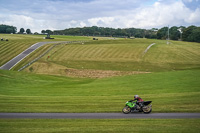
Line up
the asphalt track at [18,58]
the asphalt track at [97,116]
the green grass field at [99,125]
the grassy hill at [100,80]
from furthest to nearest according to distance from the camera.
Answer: the asphalt track at [18,58]
the grassy hill at [100,80]
the asphalt track at [97,116]
the green grass field at [99,125]

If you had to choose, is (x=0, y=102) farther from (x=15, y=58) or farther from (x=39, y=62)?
(x=15, y=58)

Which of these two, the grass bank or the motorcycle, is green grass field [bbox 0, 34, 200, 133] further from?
the motorcycle

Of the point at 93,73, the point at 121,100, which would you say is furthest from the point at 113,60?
the point at 121,100

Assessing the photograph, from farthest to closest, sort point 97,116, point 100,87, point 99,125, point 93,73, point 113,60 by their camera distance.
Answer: point 113,60
point 93,73
point 100,87
point 97,116
point 99,125

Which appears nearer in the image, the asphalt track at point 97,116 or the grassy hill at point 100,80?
the asphalt track at point 97,116

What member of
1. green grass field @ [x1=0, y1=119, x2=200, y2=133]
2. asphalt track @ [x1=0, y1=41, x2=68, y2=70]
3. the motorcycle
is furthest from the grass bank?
asphalt track @ [x1=0, y1=41, x2=68, y2=70]

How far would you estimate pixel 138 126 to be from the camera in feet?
57.1

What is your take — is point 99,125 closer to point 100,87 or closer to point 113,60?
point 100,87

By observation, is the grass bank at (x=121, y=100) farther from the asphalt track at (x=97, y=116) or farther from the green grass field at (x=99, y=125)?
the green grass field at (x=99, y=125)

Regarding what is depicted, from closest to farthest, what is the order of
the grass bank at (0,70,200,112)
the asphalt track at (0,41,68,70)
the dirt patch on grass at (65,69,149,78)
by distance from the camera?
the grass bank at (0,70,200,112) → the dirt patch on grass at (65,69,149,78) → the asphalt track at (0,41,68,70)

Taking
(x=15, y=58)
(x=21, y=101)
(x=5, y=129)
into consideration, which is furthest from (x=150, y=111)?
(x=15, y=58)

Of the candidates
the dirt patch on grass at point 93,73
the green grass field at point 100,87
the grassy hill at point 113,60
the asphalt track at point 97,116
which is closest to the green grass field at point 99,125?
the green grass field at point 100,87

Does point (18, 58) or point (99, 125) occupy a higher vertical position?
point (18, 58)

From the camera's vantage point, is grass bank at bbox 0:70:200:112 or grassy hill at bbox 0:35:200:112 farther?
grassy hill at bbox 0:35:200:112
